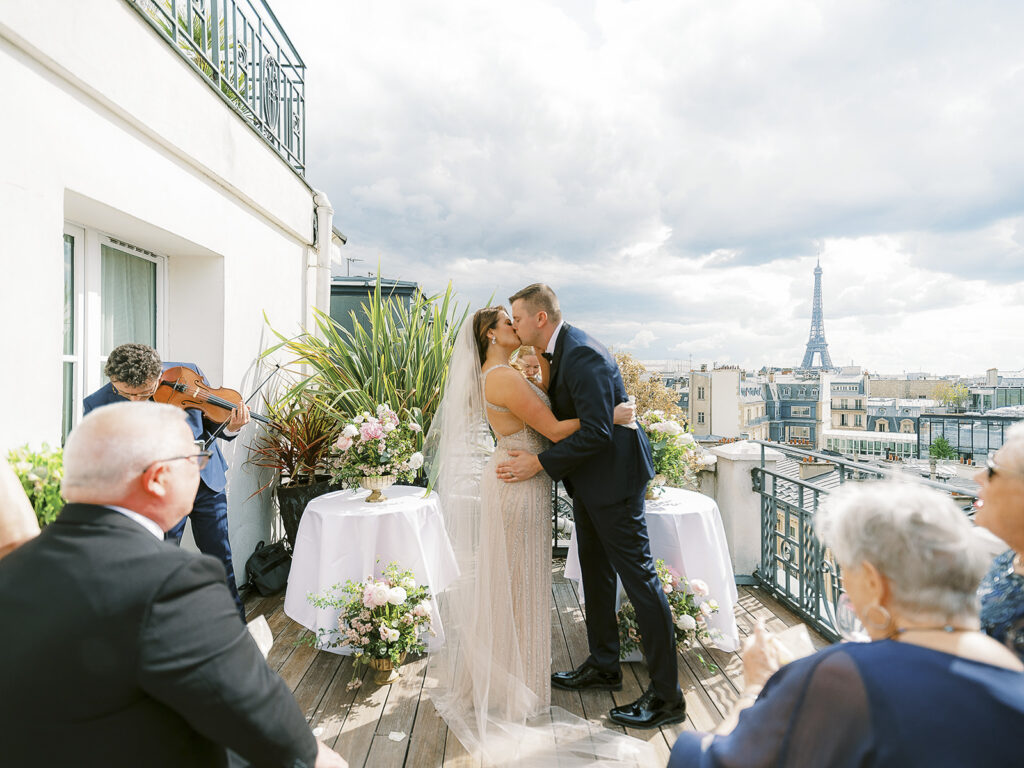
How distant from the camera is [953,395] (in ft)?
211

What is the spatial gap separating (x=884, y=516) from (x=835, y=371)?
322ft

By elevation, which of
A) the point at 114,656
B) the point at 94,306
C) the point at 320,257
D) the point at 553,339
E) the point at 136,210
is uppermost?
the point at 320,257

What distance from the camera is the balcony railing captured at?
3.54 meters

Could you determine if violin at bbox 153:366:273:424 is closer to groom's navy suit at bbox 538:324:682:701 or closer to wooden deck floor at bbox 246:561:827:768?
wooden deck floor at bbox 246:561:827:768

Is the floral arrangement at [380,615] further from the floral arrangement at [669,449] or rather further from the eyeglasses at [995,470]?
the eyeglasses at [995,470]

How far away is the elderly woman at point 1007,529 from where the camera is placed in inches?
44.2

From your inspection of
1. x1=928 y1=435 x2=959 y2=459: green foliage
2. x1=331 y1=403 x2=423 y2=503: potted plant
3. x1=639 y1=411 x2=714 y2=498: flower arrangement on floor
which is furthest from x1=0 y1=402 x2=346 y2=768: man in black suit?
x1=928 y1=435 x2=959 y2=459: green foliage

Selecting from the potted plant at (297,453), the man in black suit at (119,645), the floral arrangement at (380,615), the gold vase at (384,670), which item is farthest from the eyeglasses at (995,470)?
the potted plant at (297,453)

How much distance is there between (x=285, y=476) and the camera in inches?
182

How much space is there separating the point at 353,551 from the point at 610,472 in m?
1.53

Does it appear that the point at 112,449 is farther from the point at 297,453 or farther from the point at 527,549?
the point at 297,453

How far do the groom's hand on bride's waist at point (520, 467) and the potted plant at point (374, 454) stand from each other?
36.5 inches

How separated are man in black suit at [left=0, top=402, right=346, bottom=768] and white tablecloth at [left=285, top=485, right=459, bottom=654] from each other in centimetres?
197

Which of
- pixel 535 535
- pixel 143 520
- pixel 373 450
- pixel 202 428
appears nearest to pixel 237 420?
pixel 202 428
